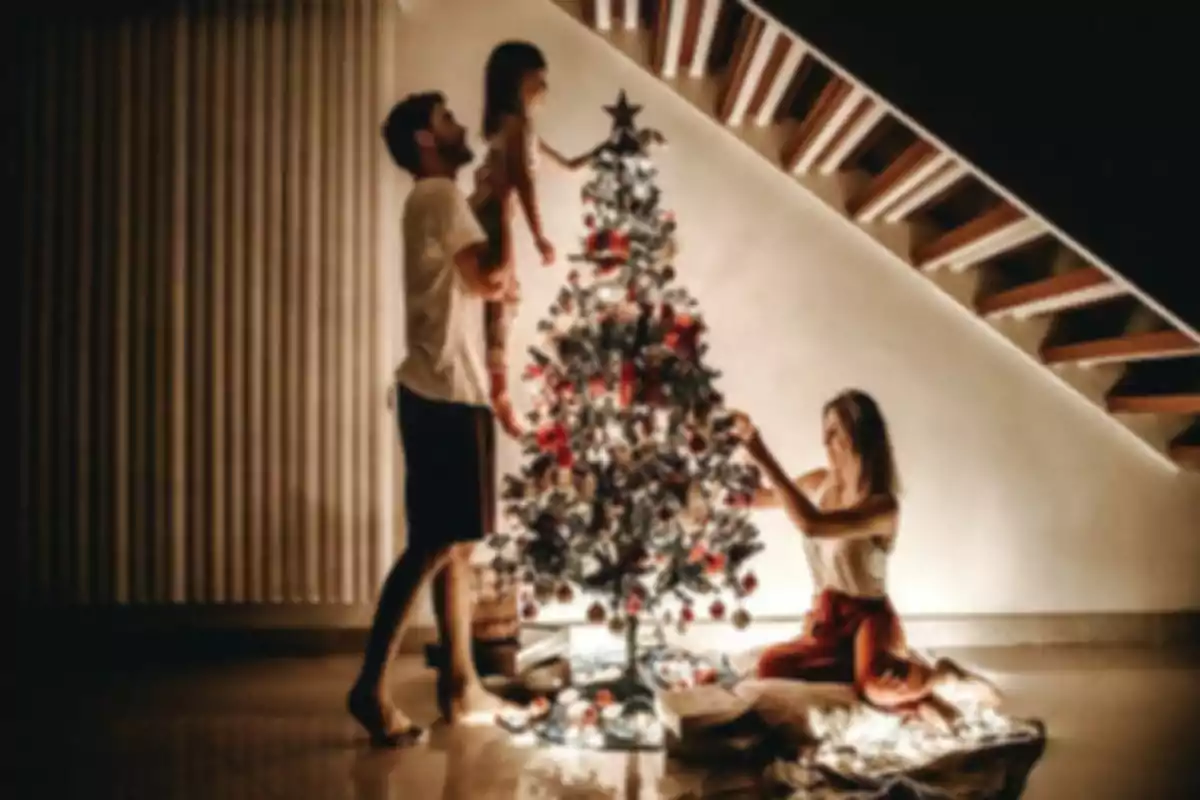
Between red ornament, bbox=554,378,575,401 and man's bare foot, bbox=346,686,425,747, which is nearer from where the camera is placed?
man's bare foot, bbox=346,686,425,747

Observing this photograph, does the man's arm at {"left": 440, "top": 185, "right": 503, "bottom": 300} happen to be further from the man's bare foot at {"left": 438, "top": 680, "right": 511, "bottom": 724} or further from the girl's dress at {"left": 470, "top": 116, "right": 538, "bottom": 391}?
the man's bare foot at {"left": 438, "top": 680, "right": 511, "bottom": 724}

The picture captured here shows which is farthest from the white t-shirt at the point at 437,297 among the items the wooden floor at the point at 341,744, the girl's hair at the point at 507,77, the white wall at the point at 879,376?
the white wall at the point at 879,376

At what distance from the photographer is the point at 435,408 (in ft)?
8.98

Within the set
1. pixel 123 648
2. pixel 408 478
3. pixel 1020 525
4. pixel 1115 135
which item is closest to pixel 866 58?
pixel 1115 135

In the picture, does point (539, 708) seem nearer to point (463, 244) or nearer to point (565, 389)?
point (565, 389)

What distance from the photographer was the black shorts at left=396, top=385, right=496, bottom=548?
270 cm

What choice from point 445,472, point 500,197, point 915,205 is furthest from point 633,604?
point 915,205

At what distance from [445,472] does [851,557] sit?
3.48ft

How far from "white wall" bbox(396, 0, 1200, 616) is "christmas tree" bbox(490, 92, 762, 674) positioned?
1.05 meters

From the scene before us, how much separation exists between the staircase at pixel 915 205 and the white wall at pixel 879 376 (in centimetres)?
7

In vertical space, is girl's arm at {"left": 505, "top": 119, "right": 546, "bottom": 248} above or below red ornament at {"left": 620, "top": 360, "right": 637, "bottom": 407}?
above

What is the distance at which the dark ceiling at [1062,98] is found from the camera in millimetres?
2404

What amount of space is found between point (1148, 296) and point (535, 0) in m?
2.24

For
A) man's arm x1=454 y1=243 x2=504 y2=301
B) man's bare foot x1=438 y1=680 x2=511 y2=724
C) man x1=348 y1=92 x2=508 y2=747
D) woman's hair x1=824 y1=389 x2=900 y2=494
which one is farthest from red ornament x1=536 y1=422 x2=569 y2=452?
woman's hair x1=824 y1=389 x2=900 y2=494
